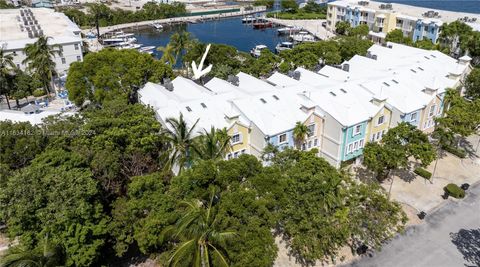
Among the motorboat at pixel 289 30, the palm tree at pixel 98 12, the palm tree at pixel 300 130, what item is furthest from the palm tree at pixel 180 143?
the palm tree at pixel 98 12

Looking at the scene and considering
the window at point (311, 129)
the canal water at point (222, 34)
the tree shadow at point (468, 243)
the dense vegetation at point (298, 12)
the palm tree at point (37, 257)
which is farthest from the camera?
the dense vegetation at point (298, 12)

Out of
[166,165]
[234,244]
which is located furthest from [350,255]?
[166,165]

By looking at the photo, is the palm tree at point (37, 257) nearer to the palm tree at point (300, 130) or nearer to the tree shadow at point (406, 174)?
the palm tree at point (300, 130)

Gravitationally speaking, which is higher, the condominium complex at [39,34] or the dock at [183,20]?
the condominium complex at [39,34]

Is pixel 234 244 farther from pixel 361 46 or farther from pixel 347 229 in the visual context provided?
pixel 361 46

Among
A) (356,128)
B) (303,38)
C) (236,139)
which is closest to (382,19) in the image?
(303,38)

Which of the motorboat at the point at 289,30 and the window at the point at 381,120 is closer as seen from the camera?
the window at the point at 381,120
